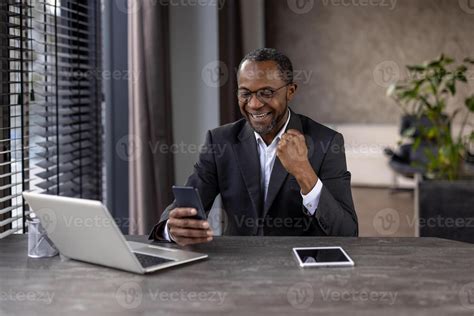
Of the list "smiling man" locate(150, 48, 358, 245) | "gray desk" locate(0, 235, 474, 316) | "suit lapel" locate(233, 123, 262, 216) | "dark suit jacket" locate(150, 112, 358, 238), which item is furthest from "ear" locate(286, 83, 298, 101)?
"gray desk" locate(0, 235, 474, 316)

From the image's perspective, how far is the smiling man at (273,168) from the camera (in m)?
2.03

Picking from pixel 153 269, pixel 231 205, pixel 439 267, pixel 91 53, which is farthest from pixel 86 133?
pixel 439 267

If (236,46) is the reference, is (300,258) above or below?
below

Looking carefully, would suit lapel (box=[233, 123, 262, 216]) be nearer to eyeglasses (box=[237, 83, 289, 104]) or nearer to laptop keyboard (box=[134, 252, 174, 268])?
eyeglasses (box=[237, 83, 289, 104])

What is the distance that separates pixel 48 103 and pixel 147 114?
65cm

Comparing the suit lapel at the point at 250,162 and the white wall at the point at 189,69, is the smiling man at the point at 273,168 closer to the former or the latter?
the suit lapel at the point at 250,162

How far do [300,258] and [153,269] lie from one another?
39 centimetres

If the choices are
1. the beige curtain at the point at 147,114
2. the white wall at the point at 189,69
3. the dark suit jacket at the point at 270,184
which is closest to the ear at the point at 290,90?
the dark suit jacket at the point at 270,184

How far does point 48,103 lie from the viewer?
2812 mm

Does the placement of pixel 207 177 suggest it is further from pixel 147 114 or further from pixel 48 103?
pixel 147 114

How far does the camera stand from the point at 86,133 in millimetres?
3318

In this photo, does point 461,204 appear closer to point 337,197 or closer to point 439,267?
point 337,197

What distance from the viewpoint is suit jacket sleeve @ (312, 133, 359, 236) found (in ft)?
6.61

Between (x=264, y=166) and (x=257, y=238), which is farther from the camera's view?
(x=264, y=166)
